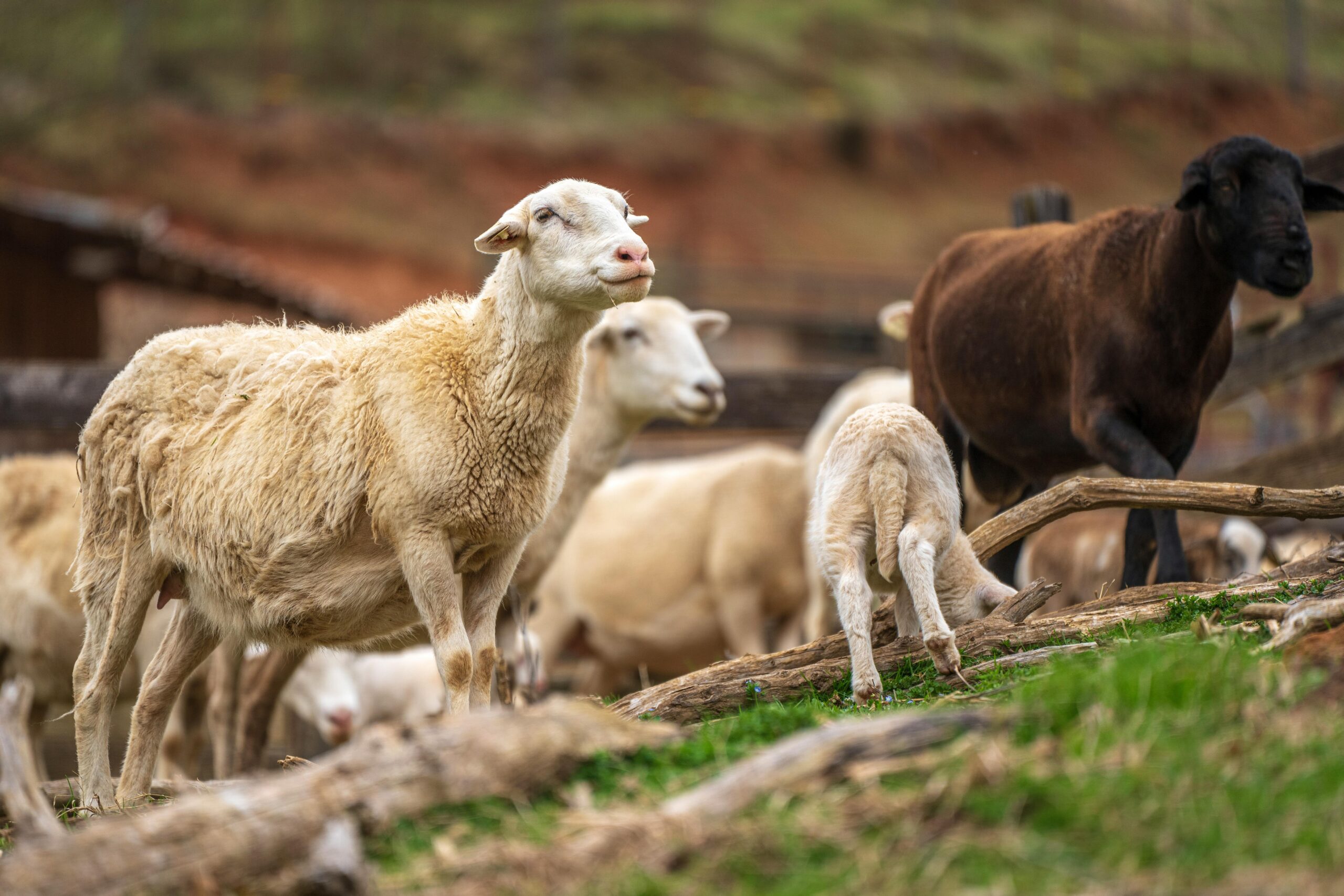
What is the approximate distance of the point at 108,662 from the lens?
5602 mm

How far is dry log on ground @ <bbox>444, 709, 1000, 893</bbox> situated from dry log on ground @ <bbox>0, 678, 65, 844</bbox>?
1029 mm

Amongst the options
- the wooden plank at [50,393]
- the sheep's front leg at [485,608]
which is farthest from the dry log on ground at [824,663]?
the wooden plank at [50,393]

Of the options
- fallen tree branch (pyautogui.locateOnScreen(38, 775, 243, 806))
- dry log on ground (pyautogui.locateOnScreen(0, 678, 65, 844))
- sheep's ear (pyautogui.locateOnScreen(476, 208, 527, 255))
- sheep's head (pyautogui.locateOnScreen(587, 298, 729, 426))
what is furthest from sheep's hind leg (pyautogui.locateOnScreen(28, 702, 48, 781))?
→ dry log on ground (pyautogui.locateOnScreen(0, 678, 65, 844))

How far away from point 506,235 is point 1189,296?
3000 mm

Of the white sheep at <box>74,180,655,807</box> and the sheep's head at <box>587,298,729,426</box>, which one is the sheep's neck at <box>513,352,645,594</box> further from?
the white sheep at <box>74,180,655,807</box>

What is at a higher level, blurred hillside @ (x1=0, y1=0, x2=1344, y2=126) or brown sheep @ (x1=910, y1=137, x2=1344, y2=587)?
blurred hillside @ (x1=0, y1=0, x2=1344, y2=126)

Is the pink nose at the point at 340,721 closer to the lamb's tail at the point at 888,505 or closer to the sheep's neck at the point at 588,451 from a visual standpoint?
the sheep's neck at the point at 588,451

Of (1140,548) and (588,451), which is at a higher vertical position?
(588,451)

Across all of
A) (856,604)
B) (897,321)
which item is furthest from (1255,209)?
(897,321)

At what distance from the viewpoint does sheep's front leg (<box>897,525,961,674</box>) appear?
Answer: 4566 millimetres

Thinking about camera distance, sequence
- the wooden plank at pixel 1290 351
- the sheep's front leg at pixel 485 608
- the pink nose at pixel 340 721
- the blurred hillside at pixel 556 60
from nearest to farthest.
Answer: the sheep's front leg at pixel 485 608 < the wooden plank at pixel 1290 351 < the pink nose at pixel 340 721 < the blurred hillside at pixel 556 60

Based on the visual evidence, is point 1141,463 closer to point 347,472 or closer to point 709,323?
point 347,472

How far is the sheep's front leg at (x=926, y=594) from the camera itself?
4566 mm

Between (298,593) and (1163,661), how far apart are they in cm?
316
